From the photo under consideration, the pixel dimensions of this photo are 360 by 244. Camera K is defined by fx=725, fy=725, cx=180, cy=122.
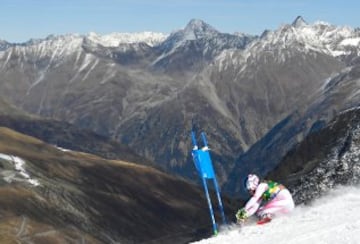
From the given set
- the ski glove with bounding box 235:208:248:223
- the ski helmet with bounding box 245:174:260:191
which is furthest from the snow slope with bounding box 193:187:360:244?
the ski helmet with bounding box 245:174:260:191

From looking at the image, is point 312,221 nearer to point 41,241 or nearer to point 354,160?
point 354,160

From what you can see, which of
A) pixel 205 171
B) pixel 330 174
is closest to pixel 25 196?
pixel 330 174

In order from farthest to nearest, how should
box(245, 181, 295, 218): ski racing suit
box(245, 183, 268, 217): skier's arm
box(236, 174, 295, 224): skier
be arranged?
box(245, 181, 295, 218): ski racing suit → box(236, 174, 295, 224): skier → box(245, 183, 268, 217): skier's arm

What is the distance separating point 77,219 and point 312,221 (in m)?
179

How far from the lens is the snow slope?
68.3 feet

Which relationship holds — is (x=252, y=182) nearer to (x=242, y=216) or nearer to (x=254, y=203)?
(x=254, y=203)

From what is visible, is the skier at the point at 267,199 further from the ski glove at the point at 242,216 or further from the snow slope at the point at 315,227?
the snow slope at the point at 315,227

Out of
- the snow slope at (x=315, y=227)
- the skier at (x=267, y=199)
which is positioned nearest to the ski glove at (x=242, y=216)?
the skier at (x=267, y=199)

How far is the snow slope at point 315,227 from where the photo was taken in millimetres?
20812

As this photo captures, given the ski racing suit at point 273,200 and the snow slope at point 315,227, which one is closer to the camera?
the snow slope at point 315,227

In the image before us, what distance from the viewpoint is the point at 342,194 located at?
94.8 feet

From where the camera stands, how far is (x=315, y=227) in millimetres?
22859

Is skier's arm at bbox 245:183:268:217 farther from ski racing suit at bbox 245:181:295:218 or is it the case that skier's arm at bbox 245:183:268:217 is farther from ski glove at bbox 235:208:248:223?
ski glove at bbox 235:208:248:223

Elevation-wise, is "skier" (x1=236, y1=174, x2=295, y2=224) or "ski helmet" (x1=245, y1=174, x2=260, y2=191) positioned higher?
"ski helmet" (x1=245, y1=174, x2=260, y2=191)
